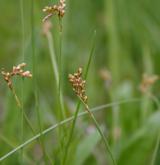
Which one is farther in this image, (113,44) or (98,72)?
(98,72)

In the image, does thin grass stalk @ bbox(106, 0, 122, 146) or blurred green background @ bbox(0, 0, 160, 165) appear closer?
blurred green background @ bbox(0, 0, 160, 165)

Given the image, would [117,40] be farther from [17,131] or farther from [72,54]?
[17,131]

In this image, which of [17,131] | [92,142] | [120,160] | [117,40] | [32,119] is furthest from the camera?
[117,40]

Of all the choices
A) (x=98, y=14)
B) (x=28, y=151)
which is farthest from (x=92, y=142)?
(x=98, y=14)

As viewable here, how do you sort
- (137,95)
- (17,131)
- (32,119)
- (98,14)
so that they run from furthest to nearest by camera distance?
(98,14), (137,95), (32,119), (17,131)

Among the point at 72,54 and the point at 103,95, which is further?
the point at 72,54

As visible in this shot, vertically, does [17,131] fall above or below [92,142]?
above

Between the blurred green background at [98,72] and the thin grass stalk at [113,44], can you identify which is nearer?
the blurred green background at [98,72]

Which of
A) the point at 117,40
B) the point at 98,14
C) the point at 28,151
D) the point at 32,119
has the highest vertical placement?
the point at 98,14
